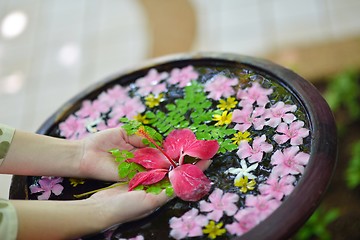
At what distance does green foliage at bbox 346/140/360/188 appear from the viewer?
7.27ft

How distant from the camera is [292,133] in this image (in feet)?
4.13

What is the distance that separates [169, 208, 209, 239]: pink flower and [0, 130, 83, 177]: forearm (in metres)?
0.35

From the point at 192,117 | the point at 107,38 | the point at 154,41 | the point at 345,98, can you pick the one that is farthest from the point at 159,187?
the point at 107,38

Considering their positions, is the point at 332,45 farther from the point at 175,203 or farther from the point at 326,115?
the point at 175,203

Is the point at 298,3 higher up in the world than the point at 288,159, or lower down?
higher up

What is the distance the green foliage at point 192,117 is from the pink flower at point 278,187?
178mm

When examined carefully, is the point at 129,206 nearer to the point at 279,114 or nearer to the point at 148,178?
the point at 148,178

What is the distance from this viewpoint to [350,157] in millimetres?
2375

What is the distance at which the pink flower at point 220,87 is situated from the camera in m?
1.46

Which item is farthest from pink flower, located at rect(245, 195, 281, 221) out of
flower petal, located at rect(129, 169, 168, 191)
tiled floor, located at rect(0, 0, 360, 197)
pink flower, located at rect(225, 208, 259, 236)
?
tiled floor, located at rect(0, 0, 360, 197)

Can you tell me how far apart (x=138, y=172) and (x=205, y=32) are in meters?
2.01

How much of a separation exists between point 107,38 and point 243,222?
8.12 feet

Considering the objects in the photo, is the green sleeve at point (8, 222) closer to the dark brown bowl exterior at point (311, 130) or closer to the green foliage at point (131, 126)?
the dark brown bowl exterior at point (311, 130)

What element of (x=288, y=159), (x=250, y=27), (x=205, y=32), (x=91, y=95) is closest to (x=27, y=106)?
(x=205, y=32)
